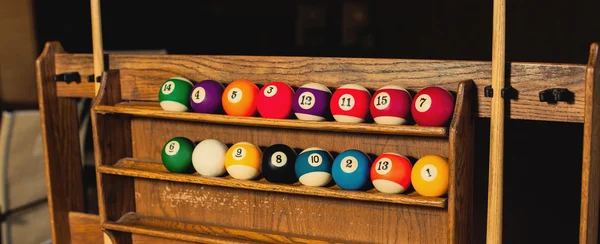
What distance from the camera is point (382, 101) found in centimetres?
232

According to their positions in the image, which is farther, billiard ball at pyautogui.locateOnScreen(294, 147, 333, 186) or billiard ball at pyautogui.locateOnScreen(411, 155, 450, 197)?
billiard ball at pyautogui.locateOnScreen(294, 147, 333, 186)

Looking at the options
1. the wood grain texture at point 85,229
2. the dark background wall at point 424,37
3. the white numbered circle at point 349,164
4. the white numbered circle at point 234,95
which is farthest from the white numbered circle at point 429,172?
the wood grain texture at point 85,229

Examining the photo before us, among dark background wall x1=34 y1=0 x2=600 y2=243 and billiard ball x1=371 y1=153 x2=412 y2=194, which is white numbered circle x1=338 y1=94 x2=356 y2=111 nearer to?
billiard ball x1=371 y1=153 x2=412 y2=194

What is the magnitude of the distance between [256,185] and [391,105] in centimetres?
59

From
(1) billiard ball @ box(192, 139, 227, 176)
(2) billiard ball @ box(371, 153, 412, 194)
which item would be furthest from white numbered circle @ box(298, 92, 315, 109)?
(1) billiard ball @ box(192, 139, 227, 176)

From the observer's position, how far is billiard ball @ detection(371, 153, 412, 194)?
7.64ft

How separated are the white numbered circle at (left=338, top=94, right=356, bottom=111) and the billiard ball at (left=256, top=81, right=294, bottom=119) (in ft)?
0.69

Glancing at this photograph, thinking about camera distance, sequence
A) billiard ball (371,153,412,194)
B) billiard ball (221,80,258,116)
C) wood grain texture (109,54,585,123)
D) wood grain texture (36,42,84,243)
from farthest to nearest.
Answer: wood grain texture (36,42,84,243)
billiard ball (221,80,258,116)
billiard ball (371,153,412,194)
wood grain texture (109,54,585,123)

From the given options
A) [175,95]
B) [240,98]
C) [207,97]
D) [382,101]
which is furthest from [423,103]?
[175,95]

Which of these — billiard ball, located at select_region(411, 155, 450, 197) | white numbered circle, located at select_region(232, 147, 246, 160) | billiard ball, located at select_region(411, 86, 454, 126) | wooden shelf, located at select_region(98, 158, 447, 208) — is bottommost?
wooden shelf, located at select_region(98, 158, 447, 208)

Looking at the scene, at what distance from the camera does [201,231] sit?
2.84 meters

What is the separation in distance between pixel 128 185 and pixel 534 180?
260cm

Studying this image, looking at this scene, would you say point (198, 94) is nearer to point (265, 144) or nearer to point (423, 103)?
point (265, 144)

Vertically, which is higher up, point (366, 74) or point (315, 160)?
point (366, 74)
